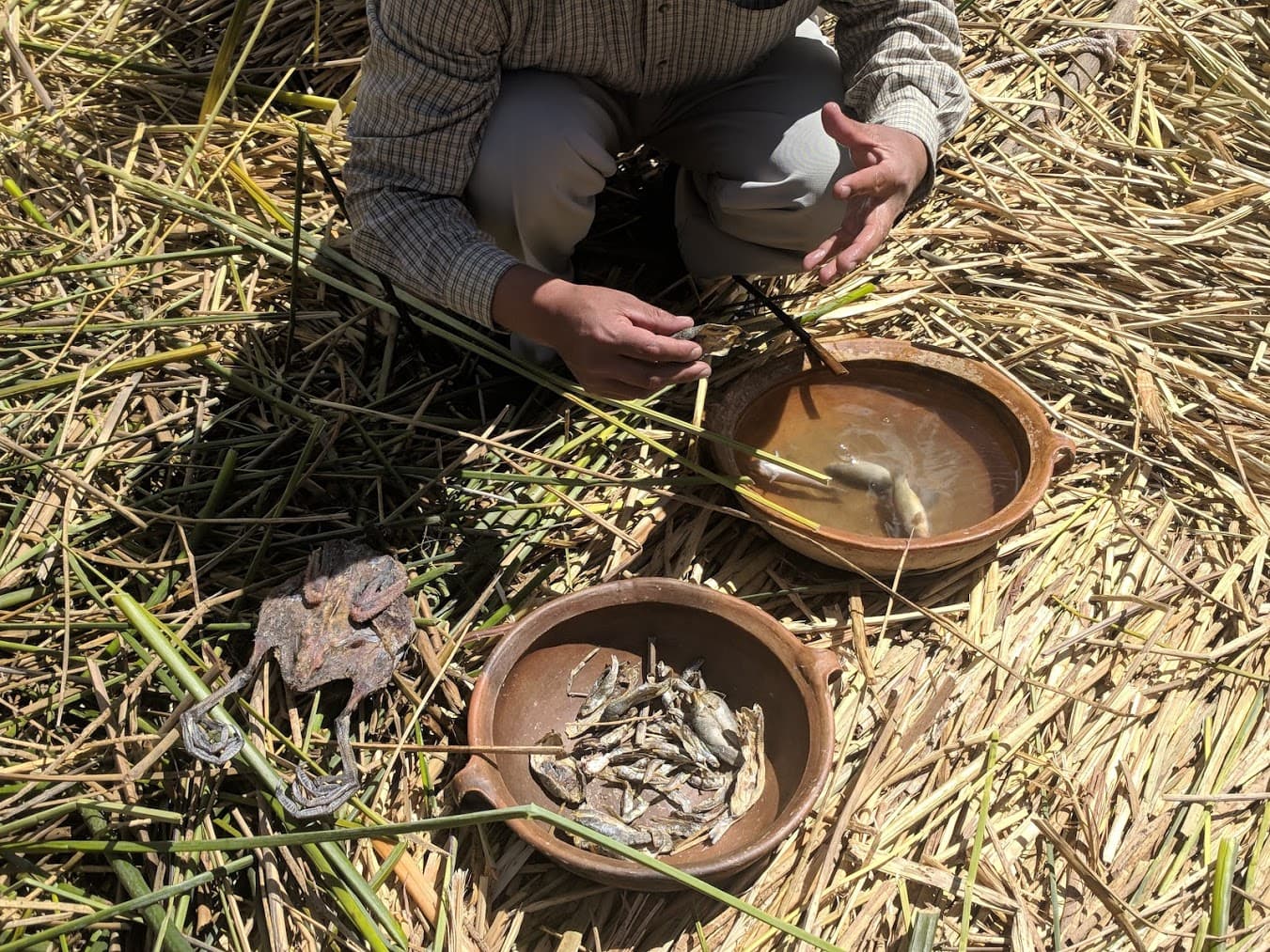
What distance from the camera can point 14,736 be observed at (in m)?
1.69

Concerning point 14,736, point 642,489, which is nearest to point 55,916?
point 14,736

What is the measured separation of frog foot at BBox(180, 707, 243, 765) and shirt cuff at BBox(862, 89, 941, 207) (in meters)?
1.48

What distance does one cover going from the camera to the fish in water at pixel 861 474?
2.02m

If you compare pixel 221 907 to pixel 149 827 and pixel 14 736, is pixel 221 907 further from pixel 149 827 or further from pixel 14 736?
pixel 14 736

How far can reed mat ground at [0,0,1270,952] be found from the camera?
5.26 ft

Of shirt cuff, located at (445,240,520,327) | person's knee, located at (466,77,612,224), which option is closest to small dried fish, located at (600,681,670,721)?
shirt cuff, located at (445,240,520,327)

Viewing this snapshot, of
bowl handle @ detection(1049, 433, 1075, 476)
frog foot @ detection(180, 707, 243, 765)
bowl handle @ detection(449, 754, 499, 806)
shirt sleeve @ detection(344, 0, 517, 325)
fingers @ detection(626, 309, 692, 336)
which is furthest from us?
bowl handle @ detection(1049, 433, 1075, 476)

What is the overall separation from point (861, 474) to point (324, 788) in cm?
109

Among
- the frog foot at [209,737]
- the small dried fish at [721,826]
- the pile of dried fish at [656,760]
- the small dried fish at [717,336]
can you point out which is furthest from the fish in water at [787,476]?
the frog foot at [209,737]

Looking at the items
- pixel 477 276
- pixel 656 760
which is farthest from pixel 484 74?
pixel 656 760

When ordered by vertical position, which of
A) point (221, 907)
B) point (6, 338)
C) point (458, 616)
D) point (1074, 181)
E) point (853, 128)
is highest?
point (853, 128)

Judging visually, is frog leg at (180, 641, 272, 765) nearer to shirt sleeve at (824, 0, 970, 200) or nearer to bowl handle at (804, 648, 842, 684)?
bowl handle at (804, 648, 842, 684)

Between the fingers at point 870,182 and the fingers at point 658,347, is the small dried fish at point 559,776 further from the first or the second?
the fingers at point 870,182

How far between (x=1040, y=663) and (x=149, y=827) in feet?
4.76
